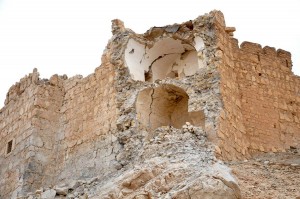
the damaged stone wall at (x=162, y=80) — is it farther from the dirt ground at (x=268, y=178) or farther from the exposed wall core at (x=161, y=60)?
the dirt ground at (x=268, y=178)

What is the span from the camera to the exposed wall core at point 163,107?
11.3 metres

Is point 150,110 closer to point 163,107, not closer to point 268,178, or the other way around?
point 163,107

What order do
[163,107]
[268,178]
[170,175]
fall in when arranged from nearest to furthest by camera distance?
[170,175], [268,178], [163,107]

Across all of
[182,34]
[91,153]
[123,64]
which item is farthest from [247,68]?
[91,153]

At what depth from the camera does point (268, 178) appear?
28.2 feet

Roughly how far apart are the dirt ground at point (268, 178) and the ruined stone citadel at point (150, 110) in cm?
59

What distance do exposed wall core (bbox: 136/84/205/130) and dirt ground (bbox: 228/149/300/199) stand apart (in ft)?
6.96

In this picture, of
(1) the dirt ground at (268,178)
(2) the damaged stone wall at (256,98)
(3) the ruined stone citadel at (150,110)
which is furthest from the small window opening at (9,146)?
(1) the dirt ground at (268,178)

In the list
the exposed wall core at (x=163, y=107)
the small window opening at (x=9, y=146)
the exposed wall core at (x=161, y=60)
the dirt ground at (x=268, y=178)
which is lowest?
the dirt ground at (x=268, y=178)

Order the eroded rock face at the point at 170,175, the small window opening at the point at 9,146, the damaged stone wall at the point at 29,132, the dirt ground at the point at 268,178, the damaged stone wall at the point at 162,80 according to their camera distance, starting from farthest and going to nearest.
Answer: the small window opening at the point at 9,146
the damaged stone wall at the point at 29,132
the damaged stone wall at the point at 162,80
the dirt ground at the point at 268,178
the eroded rock face at the point at 170,175

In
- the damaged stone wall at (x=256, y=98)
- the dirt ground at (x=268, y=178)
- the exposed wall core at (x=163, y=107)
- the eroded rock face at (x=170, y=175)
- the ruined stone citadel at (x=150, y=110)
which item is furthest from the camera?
the exposed wall core at (x=163, y=107)

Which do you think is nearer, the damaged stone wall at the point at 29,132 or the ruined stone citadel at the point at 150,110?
the ruined stone citadel at the point at 150,110

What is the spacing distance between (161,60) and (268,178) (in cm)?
465

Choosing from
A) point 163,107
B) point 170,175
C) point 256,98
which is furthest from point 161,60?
point 170,175
